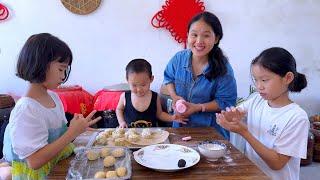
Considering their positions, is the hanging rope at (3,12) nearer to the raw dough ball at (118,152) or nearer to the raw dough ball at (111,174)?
the raw dough ball at (118,152)

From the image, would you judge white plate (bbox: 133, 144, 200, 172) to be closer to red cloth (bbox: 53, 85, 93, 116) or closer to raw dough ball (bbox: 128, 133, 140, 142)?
raw dough ball (bbox: 128, 133, 140, 142)

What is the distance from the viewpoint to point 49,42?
3.60ft

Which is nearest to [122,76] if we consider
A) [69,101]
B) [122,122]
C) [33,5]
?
[69,101]

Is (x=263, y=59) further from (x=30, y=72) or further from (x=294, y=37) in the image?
(x=294, y=37)

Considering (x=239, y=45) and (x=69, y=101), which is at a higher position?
(x=239, y=45)

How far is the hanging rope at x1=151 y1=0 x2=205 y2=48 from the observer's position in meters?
2.82

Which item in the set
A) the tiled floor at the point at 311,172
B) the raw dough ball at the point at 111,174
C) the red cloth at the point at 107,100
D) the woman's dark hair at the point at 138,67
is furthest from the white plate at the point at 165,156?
the tiled floor at the point at 311,172

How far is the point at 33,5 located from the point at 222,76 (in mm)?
1902

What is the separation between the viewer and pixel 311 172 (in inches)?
104

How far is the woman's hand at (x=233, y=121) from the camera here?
1.19 metres

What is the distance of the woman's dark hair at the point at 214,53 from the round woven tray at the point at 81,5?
4.58 ft

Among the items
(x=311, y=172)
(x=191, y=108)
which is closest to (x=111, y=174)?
(x=191, y=108)

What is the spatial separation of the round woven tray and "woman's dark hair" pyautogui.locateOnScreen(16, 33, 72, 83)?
1737 millimetres

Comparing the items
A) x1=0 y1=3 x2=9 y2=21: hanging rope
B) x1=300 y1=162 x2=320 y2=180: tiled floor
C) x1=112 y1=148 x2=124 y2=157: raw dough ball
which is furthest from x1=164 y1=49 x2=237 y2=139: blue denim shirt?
x1=0 y1=3 x2=9 y2=21: hanging rope
